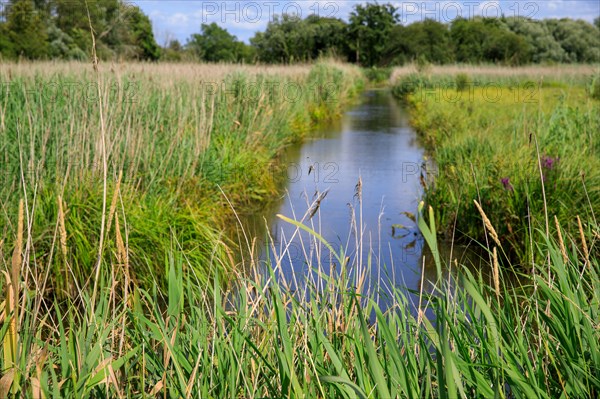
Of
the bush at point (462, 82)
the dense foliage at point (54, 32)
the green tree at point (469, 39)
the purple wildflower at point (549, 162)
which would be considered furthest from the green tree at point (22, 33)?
the purple wildflower at point (549, 162)

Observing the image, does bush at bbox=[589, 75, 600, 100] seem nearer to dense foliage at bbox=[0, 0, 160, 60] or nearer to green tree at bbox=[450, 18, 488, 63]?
dense foliage at bbox=[0, 0, 160, 60]

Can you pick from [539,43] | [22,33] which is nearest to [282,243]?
[22,33]

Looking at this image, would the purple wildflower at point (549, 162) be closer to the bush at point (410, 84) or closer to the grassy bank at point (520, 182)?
the grassy bank at point (520, 182)

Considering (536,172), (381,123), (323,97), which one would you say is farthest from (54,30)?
(536,172)

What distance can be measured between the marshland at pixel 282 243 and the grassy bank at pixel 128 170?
0.03 m

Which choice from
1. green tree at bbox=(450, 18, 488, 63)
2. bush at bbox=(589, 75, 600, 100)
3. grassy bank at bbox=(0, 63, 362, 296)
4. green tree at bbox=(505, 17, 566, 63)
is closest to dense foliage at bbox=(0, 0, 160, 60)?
grassy bank at bbox=(0, 63, 362, 296)

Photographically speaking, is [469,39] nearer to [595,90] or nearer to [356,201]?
[595,90]

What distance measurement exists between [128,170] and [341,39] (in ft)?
123

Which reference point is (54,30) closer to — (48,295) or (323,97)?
(323,97)

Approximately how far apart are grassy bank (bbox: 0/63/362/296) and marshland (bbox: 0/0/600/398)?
0.03 meters

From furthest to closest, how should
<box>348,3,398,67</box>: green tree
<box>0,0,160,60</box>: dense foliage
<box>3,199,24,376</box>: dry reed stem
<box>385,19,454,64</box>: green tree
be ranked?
<box>348,3,398,67</box>: green tree → <box>385,19,454,64</box>: green tree → <box>0,0,160,60</box>: dense foliage → <box>3,199,24,376</box>: dry reed stem

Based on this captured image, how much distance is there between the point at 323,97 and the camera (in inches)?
560

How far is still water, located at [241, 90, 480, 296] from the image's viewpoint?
3.24 meters

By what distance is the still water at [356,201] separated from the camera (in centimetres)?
324
